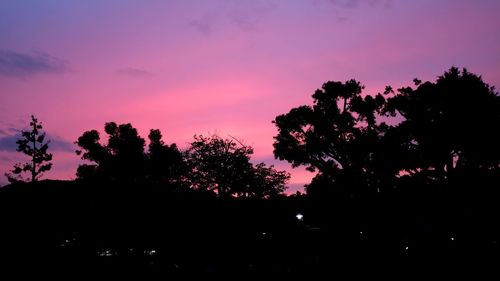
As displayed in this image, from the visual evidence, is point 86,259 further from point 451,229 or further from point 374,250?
point 451,229

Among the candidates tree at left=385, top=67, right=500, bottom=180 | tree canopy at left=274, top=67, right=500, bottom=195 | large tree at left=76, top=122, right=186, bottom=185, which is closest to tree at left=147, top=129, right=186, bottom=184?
large tree at left=76, top=122, right=186, bottom=185

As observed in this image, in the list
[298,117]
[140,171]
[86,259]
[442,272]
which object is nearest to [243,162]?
[140,171]

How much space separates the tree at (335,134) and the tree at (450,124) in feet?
5.99

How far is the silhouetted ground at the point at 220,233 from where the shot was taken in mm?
15844

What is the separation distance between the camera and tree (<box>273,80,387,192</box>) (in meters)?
25.4

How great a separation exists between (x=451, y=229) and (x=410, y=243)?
2.69m

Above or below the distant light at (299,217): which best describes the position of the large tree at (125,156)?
above

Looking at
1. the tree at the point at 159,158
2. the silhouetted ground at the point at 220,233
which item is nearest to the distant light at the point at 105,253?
the silhouetted ground at the point at 220,233

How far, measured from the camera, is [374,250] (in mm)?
21141

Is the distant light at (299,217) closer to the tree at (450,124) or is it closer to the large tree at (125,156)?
the tree at (450,124)

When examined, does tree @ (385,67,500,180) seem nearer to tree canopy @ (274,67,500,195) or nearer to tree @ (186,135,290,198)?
tree canopy @ (274,67,500,195)

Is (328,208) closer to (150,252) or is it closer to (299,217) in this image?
(299,217)

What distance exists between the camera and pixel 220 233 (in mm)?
19688

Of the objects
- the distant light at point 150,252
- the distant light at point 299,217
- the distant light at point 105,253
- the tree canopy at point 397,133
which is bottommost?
the distant light at point 150,252
